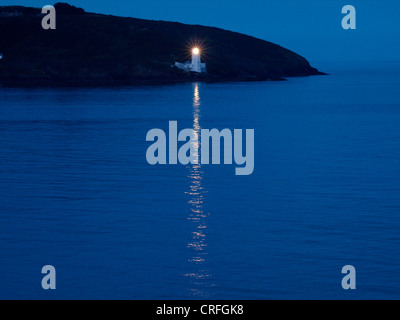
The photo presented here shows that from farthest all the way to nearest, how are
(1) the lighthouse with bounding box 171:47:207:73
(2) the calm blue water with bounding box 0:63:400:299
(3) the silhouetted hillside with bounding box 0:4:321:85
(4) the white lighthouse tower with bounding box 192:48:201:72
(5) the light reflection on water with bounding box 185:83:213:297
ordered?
1. (1) the lighthouse with bounding box 171:47:207:73
2. (4) the white lighthouse tower with bounding box 192:48:201:72
3. (3) the silhouetted hillside with bounding box 0:4:321:85
4. (2) the calm blue water with bounding box 0:63:400:299
5. (5) the light reflection on water with bounding box 185:83:213:297

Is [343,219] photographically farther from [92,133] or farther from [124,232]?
[92,133]

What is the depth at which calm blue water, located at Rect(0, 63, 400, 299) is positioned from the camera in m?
17.9

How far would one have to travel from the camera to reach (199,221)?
→ 974 inches

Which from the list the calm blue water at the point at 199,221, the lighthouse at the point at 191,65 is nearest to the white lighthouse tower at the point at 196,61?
the lighthouse at the point at 191,65

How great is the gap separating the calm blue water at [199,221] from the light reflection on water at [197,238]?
53mm

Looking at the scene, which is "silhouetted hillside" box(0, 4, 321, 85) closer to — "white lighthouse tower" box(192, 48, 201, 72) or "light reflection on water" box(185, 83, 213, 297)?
"white lighthouse tower" box(192, 48, 201, 72)

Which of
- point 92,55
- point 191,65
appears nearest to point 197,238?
point 191,65

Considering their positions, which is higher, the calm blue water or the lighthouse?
the lighthouse

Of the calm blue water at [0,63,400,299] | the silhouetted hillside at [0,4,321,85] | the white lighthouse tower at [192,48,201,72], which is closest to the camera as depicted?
the calm blue water at [0,63,400,299]

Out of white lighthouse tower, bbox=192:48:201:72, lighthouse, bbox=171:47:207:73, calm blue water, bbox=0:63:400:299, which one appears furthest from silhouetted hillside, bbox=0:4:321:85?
calm blue water, bbox=0:63:400:299

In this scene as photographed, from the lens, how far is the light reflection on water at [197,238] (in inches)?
701

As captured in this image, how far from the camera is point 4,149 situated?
46.0 meters

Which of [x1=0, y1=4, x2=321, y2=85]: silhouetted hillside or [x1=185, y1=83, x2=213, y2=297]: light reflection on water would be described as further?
[x1=0, y1=4, x2=321, y2=85]: silhouetted hillside

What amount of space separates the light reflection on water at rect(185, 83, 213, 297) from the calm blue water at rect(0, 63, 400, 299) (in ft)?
0.18
